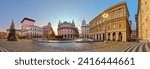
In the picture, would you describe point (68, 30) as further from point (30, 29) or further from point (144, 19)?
point (144, 19)

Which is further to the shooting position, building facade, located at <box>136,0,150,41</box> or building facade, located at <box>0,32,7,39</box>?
building facade, located at <box>136,0,150,41</box>

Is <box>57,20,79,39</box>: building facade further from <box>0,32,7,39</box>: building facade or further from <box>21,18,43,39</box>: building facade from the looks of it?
<box>0,32,7,39</box>: building facade

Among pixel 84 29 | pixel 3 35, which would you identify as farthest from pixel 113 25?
pixel 3 35

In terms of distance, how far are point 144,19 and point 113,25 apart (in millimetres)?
1697

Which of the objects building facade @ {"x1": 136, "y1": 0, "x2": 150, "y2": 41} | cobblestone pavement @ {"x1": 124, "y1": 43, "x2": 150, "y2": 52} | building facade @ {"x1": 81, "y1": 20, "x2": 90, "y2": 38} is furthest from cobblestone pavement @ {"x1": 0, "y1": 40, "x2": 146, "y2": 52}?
building facade @ {"x1": 136, "y1": 0, "x2": 150, "y2": 41}

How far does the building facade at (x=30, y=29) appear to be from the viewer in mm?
2936

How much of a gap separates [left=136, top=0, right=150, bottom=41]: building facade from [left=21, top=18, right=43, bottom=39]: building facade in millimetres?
1978

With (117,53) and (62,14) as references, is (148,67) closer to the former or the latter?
(117,53)

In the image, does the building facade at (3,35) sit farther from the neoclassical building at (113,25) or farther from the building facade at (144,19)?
the building facade at (144,19)

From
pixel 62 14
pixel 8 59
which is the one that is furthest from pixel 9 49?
pixel 62 14

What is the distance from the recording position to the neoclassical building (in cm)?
277

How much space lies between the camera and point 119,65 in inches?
111

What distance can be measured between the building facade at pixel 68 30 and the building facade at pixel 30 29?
1.12 ft

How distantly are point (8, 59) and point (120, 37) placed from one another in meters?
1.96
